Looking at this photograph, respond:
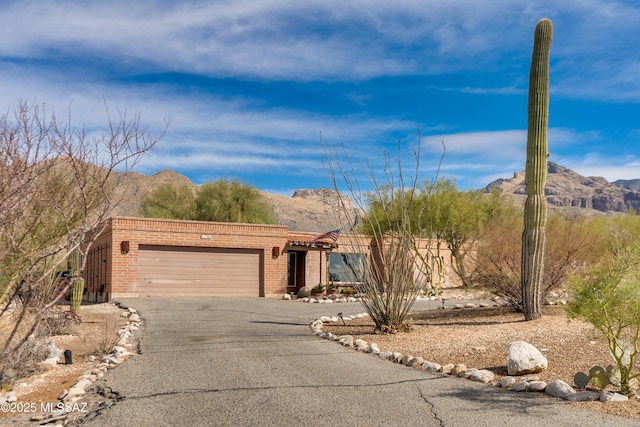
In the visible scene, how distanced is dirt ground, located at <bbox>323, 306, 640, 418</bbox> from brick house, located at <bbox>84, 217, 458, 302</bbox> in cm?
1211

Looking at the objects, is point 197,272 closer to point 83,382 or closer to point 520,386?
point 83,382

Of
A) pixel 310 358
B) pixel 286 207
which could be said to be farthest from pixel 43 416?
pixel 286 207

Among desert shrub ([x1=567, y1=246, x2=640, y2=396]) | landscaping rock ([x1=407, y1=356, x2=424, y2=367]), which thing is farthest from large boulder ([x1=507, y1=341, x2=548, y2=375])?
landscaping rock ([x1=407, y1=356, x2=424, y2=367])

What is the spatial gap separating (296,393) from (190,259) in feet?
63.7

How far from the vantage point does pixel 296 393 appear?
24.7 feet

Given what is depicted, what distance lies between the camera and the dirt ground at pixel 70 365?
8270mm

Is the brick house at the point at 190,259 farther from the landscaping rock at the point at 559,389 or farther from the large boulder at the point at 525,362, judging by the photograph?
the landscaping rock at the point at 559,389

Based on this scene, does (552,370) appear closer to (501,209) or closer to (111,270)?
(111,270)

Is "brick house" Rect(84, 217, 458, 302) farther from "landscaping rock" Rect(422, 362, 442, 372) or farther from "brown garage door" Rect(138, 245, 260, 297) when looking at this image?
"landscaping rock" Rect(422, 362, 442, 372)

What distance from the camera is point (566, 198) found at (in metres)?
162

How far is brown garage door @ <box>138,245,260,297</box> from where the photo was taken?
25172 mm

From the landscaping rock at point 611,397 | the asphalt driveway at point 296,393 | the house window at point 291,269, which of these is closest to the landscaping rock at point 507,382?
the asphalt driveway at point 296,393

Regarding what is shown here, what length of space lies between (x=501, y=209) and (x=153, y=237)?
21.0 m

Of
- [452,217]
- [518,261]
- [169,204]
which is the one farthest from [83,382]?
[169,204]
